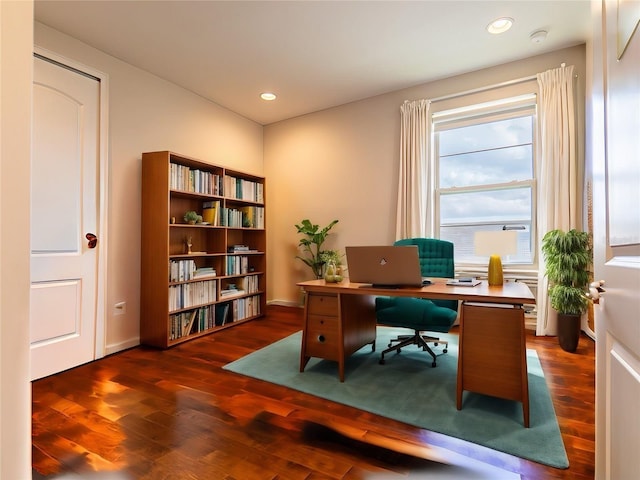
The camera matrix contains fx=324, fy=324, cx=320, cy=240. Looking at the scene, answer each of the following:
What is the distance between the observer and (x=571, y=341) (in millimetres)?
2863

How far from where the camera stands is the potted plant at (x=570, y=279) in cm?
288

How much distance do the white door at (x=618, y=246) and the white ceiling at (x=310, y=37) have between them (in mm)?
2313

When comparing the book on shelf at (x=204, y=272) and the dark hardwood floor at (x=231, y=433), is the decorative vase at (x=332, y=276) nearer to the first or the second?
the dark hardwood floor at (x=231, y=433)

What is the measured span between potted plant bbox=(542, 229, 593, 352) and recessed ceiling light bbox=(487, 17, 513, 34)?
74.7 inches

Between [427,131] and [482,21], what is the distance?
1243mm

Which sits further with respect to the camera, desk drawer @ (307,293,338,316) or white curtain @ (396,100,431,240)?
white curtain @ (396,100,431,240)

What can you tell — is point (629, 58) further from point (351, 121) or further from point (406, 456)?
point (351, 121)

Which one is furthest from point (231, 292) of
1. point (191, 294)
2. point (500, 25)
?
point (500, 25)

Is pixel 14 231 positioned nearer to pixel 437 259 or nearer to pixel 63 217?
pixel 63 217

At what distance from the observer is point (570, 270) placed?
9.56ft

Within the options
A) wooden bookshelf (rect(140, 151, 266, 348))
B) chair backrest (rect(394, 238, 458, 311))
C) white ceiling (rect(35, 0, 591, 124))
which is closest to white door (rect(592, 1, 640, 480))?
chair backrest (rect(394, 238, 458, 311))

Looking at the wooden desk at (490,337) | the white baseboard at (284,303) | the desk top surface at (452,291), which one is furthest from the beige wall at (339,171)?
the wooden desk at (490,337)

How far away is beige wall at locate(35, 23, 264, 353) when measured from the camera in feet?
9.96

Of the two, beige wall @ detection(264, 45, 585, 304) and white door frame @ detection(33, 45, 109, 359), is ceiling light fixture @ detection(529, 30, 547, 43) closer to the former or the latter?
→ beige wall @ detection(264, 45, 585, 304)
